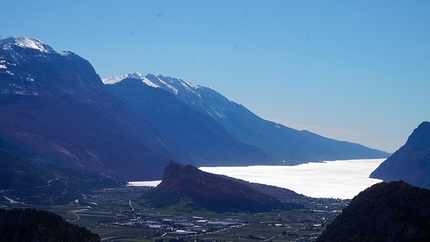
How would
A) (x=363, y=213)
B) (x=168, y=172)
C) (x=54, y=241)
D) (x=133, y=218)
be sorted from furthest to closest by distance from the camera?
(x=168, y=172) → (x=133, y=218) → (x=363, y=213) → (x=54, y=241)

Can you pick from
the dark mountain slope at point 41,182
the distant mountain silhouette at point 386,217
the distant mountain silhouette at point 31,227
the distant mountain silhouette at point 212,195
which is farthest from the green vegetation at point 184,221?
the distant mountain silhouette at point 31,227

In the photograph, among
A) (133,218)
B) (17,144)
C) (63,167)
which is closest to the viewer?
(133,218)

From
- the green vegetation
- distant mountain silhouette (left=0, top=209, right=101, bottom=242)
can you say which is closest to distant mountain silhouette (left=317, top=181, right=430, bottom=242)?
distant mountain silhouette (left=0, top=209, right=101, bottom=242)

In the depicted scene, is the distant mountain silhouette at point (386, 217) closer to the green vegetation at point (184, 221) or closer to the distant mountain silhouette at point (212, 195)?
the green vegetation at point (184, 221)

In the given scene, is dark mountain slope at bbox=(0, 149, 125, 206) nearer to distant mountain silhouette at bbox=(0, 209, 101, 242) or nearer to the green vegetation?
the green vegetation

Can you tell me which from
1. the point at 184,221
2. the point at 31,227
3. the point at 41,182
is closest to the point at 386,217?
the point at 31,227

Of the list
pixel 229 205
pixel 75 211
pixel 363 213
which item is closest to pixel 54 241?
pixel 363 213

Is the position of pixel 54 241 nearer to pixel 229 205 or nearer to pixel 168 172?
pixel 229 205
